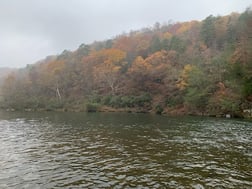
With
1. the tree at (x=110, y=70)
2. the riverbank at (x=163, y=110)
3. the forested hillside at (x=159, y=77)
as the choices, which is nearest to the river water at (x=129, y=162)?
the riverbank at (x=163, y=110)

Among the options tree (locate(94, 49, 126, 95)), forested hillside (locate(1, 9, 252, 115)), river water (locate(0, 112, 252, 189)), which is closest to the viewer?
river water (locate(0, 112, 252, 189))

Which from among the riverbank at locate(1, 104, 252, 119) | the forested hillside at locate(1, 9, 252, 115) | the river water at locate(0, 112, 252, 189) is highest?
the forested hillside at locate(1, 9, 252, 115)

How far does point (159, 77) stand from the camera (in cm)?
6141

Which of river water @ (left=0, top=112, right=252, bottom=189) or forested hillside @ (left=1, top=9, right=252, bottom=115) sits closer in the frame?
river water @ (left=0, top=112, right=252, bottom=189)

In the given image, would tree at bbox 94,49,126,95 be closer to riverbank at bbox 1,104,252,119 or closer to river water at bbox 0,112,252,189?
riverbank at bbox 1,104,252,119

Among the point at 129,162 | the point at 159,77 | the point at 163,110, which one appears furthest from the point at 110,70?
the point at 129,162

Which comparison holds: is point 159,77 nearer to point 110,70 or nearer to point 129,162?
point 110,70

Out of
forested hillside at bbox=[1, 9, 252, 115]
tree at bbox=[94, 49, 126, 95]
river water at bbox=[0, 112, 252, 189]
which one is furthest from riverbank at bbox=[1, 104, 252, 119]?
river water at bbox=[0, 112, 252, 189]

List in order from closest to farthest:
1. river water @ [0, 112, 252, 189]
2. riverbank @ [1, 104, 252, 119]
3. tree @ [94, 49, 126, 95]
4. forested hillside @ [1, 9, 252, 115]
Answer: river water @ [0, 112, 252, 189], riverbank @ [1, 104, 252, 119], forested hillside @ [1, 9, 252, 115], tree @ [94, 49, 126, 95]

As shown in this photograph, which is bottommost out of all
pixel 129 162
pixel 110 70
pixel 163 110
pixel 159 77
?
pixel 129 162

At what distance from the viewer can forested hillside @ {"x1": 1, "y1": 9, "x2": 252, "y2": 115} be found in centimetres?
4251

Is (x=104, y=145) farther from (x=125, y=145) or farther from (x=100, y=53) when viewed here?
(x=100, y=53)

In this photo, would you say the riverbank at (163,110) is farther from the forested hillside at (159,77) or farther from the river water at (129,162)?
the river water at (129,162)

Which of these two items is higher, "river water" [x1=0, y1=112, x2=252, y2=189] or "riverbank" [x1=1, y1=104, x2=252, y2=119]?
"riverbank" [x1=1, y1=104, x2=252, y2=119]
